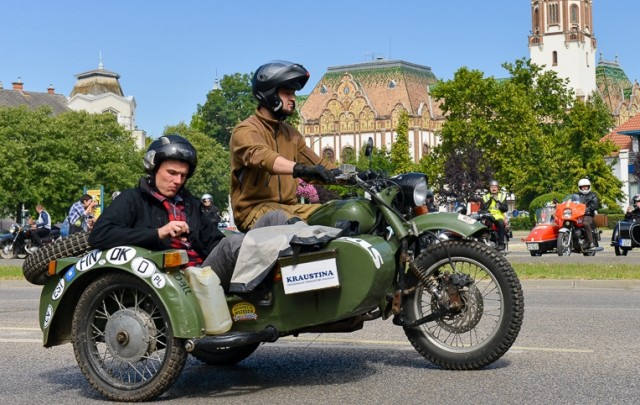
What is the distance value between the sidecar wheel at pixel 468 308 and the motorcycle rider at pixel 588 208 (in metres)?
17.6

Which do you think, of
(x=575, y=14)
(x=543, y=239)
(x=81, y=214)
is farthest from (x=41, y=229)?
(x=575, y=14)

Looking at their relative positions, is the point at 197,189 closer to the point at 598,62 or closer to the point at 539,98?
the point at 539,98

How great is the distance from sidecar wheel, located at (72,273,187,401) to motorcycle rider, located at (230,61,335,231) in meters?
0.94

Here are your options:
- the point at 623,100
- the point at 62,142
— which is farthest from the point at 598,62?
the point at 62,142

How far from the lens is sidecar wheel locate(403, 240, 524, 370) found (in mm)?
6500

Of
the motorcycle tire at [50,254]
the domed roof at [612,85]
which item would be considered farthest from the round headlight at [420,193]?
the domed roof at [612,85]

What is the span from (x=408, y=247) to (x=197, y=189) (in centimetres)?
9131

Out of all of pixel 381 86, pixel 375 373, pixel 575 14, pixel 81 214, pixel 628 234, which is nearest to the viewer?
pixel 375 373

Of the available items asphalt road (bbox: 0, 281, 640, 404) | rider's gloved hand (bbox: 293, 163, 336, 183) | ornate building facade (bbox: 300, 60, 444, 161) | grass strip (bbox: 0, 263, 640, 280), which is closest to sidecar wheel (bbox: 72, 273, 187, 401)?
asphalt road (bbox: 0, 281, 640, 404)

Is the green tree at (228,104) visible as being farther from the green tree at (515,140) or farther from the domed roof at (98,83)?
the green tree at (515,140)

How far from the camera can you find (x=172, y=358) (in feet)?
19.7

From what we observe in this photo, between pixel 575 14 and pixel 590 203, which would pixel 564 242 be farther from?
pixel 575 14

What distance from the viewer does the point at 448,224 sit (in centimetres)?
667

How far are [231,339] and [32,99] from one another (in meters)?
113
